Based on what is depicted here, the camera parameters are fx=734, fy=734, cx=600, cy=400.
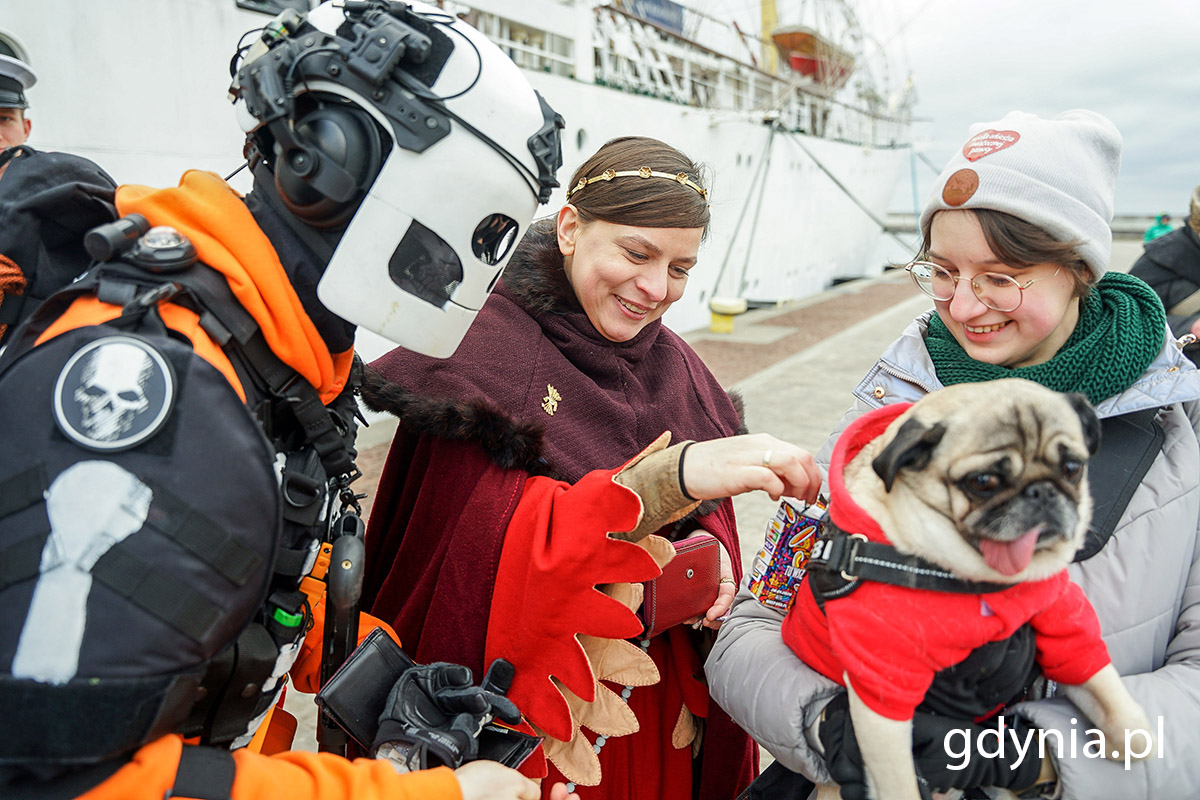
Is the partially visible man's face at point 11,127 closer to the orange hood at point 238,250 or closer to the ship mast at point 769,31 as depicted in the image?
the orange hood at point 238,250

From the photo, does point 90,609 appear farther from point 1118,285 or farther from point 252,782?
point 1118,285

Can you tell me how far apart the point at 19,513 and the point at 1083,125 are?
220cm

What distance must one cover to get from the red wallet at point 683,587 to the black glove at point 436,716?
0.49m

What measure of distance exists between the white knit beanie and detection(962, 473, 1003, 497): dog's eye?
645 millimetres

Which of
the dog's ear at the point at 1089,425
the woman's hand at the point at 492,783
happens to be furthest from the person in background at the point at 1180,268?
the woman's hand at the point at 492,783

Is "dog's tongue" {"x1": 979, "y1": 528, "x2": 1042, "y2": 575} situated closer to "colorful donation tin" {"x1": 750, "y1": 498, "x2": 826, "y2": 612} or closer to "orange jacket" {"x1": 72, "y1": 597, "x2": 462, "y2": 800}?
"colorful donation tin" {"x1": 750, "y1": 498, "x2": 826, "y2": 612}

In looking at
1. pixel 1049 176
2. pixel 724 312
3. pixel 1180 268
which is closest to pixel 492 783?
pixel 1049 176

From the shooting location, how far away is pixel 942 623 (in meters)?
1.39

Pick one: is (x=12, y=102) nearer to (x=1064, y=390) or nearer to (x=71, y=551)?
(x=71, y=551)

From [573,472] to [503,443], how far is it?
0.22 meters

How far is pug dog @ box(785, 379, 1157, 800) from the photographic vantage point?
1.38m

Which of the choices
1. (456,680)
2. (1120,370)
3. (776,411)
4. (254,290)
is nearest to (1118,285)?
(1120,370)

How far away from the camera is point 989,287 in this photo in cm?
175

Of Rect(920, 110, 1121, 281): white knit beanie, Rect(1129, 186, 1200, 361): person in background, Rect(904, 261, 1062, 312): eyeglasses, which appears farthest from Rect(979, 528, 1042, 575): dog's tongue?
Rect(1129, 186, 1200, 361): person in background
